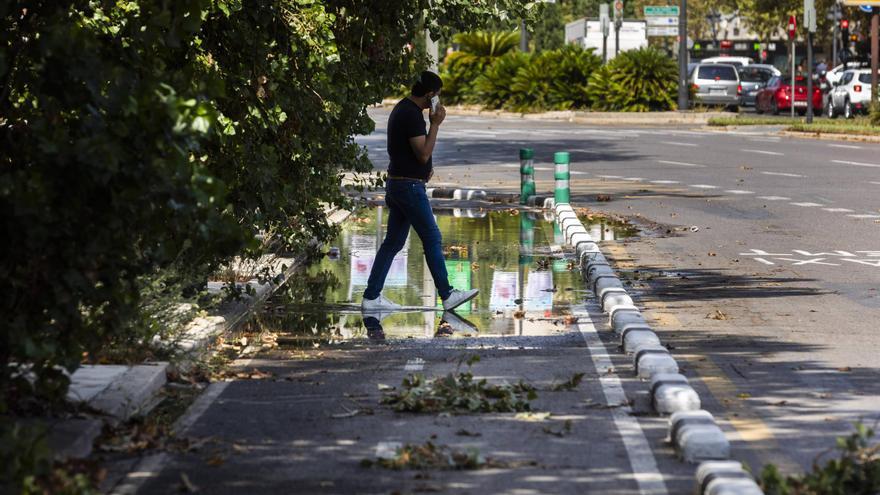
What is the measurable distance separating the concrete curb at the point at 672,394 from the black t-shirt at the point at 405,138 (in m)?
1.75

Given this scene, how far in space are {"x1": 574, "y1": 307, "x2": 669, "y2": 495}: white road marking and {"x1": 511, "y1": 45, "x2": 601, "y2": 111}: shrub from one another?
4136 centimetres

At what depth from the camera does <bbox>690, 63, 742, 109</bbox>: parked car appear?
54906 millimetres

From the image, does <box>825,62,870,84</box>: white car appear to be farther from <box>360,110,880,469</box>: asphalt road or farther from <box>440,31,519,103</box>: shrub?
<box>360,110,880,469</box>: asphalt road

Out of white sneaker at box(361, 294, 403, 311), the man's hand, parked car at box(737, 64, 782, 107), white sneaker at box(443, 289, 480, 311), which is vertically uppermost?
the man's hand

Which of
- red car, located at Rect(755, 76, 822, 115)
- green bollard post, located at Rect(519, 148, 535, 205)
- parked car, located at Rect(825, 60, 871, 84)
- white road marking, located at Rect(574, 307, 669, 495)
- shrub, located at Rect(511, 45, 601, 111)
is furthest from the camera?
parked car, located at Rect(825, 60, 871, 84)

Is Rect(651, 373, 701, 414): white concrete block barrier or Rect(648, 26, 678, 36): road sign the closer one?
Rect(651, 373, 701, 414): white concrete block barrier

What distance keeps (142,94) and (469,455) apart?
2.14 m

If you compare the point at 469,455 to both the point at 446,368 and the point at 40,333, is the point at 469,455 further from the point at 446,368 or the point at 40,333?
the point at 446,368

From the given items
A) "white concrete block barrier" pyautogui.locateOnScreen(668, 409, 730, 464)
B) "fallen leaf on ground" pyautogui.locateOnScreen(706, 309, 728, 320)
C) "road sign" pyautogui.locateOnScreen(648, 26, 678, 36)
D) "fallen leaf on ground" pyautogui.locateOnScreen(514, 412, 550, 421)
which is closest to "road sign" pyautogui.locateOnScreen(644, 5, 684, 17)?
"road sign" pyautogui.locateOnScreen(648, 26, 678, 36)

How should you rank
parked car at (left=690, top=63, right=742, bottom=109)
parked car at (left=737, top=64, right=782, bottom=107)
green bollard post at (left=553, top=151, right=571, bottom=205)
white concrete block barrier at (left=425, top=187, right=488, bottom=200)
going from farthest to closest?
parked car at (left=737, top=64, right=782, bottom=107)
parked car at (left=690, top=63, right=742, bottom=109)
white concrete block barrier at (left=425, top=187, right=488, bottom=200)
green bollard post at (left=553, top=151, right=571, bottom=205)

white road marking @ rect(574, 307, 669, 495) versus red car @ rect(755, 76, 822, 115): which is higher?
white road marking @ rect(574, 307, 669, 495)

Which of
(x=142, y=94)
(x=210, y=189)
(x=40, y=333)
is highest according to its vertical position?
(x=142, y=94)

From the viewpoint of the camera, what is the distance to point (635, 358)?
9500mm

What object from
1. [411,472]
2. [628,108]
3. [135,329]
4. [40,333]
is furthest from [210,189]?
[628,108]
